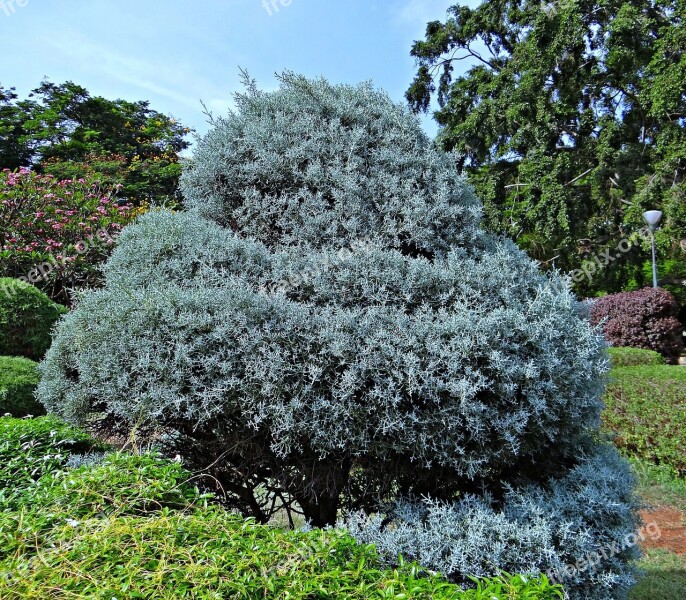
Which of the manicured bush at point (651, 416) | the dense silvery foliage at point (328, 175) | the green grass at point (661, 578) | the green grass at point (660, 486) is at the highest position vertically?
the dense silvery foliage at point (328, 175)

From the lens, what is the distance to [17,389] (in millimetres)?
6750

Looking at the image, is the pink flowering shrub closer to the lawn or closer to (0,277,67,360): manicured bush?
(0,277,67,360): manicured bush

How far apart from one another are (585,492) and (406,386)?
111cm

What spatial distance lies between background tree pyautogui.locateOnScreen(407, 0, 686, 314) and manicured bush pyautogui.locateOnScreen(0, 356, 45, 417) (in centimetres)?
1314

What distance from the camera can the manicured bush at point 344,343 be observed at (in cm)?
250

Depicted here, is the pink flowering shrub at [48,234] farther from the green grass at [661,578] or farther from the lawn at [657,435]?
the green grass at [661,578]

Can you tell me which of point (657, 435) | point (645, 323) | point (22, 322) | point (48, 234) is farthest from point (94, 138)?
point (657, 435)

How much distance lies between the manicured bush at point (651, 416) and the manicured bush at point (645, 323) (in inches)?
260

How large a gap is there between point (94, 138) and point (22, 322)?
17.7 meters

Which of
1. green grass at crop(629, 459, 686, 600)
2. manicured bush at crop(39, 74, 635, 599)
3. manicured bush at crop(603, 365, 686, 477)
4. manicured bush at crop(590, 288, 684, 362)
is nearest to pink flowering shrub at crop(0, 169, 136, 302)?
manicured bush at crop(39, 74, 635, 599)

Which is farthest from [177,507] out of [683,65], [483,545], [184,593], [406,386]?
[683,65]

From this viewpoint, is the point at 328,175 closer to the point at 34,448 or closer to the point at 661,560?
the point at 34,448

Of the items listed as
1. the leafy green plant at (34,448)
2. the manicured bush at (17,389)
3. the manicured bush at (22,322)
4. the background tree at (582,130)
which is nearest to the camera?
the leafy green plant at (34,448)

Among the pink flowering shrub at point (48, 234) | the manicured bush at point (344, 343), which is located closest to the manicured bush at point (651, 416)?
the manicured bush at point (344, 343)
